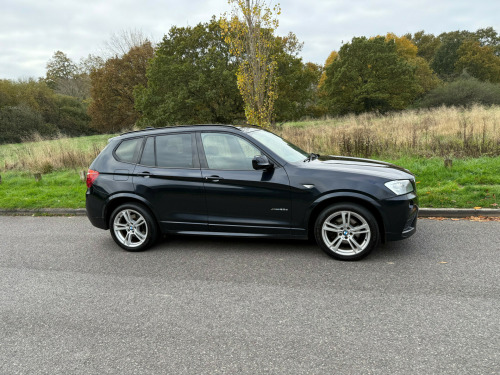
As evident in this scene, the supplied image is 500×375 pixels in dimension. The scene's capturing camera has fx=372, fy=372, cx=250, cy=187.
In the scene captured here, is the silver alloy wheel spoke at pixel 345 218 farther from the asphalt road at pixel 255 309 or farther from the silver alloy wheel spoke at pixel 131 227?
the silver alloy wheel spoke at pixel 131 227

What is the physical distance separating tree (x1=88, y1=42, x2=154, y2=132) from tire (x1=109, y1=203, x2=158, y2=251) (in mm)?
40244

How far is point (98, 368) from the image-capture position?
277cm

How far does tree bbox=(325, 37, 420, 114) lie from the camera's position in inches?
1651

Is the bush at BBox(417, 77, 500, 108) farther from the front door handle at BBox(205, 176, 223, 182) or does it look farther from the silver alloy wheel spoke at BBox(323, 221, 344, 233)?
the front door handle at BBox(205, 176, 223, 182)

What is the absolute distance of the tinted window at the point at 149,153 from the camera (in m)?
5.47

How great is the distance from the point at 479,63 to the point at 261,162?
65.1 metres

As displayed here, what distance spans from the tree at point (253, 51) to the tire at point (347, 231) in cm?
581

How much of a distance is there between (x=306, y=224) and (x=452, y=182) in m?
4.66

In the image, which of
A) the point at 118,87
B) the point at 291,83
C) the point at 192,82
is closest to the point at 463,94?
the point at 291,83

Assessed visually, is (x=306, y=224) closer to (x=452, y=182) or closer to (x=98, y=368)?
(x=98, y=368)

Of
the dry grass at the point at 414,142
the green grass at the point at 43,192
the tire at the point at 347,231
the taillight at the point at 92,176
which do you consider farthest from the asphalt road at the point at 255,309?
the dry grass at the point at 414,142

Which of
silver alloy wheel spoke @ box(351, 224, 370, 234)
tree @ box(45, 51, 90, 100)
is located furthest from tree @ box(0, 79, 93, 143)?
silver alloy wheel spoke @ box(351, 224, 370, 234)

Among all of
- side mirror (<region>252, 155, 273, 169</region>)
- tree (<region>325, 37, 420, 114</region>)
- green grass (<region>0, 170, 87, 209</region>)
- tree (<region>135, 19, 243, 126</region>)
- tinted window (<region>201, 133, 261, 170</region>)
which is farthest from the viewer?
tree (<region>325, 37, 420, 114</region>)

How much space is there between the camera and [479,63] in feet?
186
